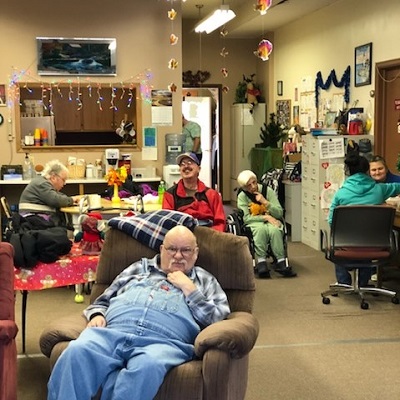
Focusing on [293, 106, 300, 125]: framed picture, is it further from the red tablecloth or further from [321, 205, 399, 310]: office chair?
the red tablecloth

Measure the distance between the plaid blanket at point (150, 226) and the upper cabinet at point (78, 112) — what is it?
4.65 metres

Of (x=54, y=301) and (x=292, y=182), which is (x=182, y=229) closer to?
(x=54, y=301)

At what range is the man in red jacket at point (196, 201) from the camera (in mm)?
4875

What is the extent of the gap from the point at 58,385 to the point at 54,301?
288 centimetres

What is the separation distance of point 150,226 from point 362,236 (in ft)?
7.11

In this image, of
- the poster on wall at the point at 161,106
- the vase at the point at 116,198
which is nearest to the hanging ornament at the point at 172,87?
the poster on wall at the point at 161,106

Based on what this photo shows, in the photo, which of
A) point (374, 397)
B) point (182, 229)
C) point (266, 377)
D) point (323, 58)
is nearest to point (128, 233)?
point (182, 229)

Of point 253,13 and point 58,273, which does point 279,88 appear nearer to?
point 253,13

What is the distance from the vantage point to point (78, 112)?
936 cm

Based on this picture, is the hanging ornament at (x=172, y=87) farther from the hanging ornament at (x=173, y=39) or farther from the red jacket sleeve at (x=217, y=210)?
the red jacket sleeve at (x=217, y=210)

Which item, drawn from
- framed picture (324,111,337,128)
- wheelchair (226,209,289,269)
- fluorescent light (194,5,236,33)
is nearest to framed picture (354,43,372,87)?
framed picture (324,111,337,128)

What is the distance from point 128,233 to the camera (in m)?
3.35

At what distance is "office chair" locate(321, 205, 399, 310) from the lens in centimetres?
485

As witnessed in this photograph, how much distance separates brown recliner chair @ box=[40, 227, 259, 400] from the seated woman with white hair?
9.30ft
